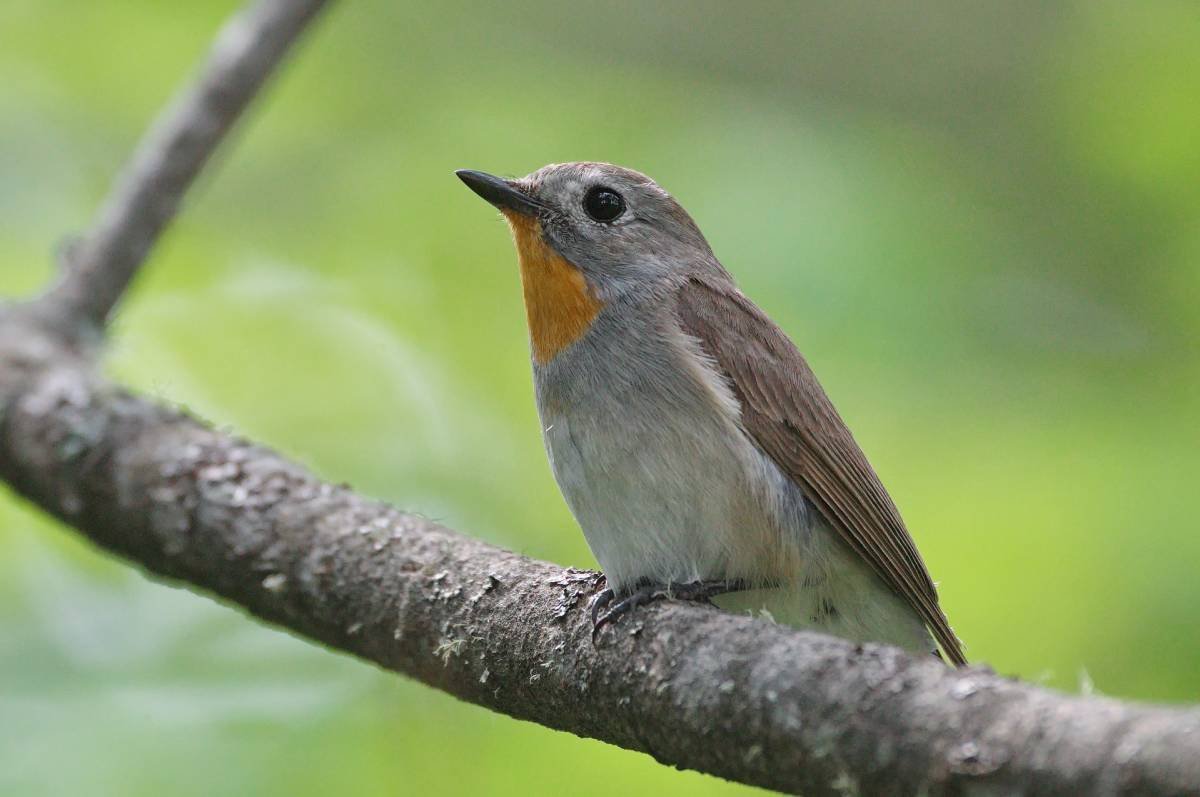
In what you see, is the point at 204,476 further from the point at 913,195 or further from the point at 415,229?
the point at 913,195

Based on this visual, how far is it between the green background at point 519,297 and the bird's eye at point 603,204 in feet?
2.31

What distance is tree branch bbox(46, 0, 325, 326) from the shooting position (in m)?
5.17

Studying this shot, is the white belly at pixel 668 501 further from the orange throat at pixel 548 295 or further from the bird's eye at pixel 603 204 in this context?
the bird's eye at pixel 603 204

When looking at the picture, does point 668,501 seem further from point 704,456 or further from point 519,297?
point 519,297

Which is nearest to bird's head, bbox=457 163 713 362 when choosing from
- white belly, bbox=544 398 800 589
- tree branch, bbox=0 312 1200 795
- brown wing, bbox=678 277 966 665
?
brown wing, bbox=678 277 966 665

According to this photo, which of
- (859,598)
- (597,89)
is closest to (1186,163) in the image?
(859,598)

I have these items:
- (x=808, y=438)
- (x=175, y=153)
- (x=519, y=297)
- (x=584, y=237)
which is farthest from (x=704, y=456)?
(x=175, y=153)

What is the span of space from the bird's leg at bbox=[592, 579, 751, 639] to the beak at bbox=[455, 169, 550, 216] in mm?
1691

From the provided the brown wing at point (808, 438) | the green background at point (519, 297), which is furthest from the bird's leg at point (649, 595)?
the green background at point (519, 297)

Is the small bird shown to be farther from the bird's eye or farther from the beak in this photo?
the bird's eye

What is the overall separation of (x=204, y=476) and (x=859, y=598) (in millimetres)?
2327

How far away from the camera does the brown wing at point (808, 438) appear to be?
4.15 meters

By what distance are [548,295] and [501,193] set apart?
475mm

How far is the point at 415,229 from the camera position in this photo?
19.5 feet
